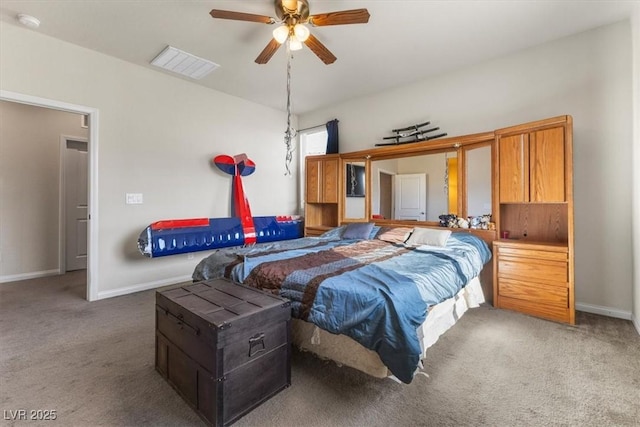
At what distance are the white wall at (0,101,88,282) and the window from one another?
3.96 metres

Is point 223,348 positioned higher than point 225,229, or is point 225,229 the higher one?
point 225,229

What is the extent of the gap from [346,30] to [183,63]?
2101mm

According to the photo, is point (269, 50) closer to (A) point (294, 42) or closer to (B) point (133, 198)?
(A) point (294, 42)

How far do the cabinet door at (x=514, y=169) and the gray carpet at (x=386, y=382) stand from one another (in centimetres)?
127

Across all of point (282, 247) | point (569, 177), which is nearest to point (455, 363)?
point (282, 247)

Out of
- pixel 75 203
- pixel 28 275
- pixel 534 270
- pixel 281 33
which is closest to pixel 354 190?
pixel 534 270

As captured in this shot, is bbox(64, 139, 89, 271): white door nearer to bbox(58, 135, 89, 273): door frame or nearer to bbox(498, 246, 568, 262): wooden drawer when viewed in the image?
bbox(58, 135, 89, 273): door frame

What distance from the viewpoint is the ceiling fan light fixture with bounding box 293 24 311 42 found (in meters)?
2.26

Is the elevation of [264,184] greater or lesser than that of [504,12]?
lesser

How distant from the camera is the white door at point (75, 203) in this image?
4.76 m

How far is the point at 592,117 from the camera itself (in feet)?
9.53

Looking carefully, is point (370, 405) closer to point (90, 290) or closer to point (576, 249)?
point (576, 249)

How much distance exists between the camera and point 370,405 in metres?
1.60

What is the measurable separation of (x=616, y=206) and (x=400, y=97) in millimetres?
2831
